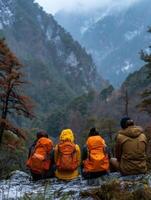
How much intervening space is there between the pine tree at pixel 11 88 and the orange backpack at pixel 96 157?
1220cm

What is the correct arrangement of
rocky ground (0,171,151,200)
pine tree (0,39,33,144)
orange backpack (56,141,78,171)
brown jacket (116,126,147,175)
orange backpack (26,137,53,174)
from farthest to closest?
pine tree (0,39,33,144) → orange backpack (26,137,53,174) → orange backpack (56,141,78,171) → brown jacket (116,126,147,175) → rocky ground (0,171,151,200)

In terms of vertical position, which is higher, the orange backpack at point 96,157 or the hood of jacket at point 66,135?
the hood of jacket at point 66,135

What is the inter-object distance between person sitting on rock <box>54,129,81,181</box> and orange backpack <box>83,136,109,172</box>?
1.62ft

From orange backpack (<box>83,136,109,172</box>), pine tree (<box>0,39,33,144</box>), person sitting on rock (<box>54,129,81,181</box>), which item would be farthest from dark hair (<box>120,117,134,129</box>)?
pine tree (<box>0,39,33,144</box>)

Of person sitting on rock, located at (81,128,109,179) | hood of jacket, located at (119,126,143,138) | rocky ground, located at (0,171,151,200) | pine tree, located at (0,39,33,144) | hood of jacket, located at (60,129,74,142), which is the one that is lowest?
rocky ground, located at (0,171,151,200)

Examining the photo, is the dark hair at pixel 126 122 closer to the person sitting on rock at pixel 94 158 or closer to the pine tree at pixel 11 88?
the person sitting on rock at pixel 94 158

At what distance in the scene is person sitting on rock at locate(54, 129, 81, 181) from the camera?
453 inches

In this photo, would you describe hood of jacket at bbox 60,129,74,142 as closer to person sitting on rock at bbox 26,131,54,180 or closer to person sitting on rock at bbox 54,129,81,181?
person sitting on rock at bbox 54,129,81,181

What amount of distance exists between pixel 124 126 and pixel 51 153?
88.6 inches

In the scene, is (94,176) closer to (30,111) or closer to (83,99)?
(30,111)

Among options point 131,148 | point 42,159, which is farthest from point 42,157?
point 131,148

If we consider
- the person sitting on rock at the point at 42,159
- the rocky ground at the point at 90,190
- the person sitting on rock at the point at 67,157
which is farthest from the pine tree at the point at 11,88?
the person sitting on rock at the point at 67,157

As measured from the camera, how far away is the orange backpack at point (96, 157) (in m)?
10.9

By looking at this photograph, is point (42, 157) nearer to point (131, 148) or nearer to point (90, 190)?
point (131, 148)
